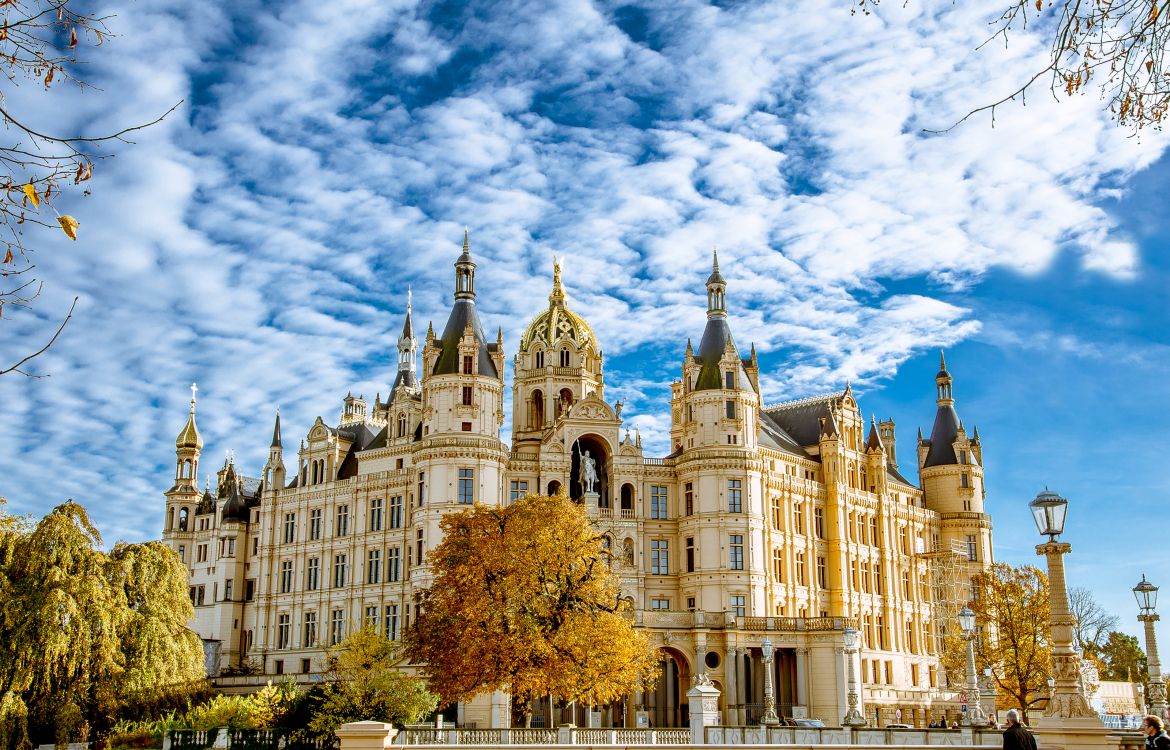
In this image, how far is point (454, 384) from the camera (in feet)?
225

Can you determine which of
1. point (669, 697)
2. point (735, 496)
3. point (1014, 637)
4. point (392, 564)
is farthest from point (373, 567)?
point (1014, 637)

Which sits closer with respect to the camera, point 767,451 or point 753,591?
point 753,591

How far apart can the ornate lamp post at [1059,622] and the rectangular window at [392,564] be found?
54792mm

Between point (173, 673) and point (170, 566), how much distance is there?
495 cm

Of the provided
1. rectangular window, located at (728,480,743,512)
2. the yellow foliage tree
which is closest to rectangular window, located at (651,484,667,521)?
rectangular window, located at (728,480,743,512)

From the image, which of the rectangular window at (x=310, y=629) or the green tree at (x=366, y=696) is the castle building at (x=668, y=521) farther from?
the green tree at (x=366, y=696)

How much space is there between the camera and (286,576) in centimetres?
7950

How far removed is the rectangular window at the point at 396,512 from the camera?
242 feet

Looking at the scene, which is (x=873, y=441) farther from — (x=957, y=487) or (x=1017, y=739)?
(x=1017, y=739)

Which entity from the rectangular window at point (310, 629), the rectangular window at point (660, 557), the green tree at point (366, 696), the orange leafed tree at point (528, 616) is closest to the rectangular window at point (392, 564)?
the rectangular window at point (310, 629)

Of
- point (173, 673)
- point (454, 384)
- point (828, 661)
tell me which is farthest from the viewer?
point (454, 384)

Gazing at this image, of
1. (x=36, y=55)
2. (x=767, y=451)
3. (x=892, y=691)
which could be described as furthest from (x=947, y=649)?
(x=36, y=55)

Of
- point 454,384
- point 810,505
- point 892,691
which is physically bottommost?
point 892,691

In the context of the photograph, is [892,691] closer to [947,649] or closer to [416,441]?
[947,649]
